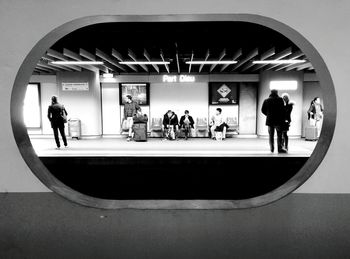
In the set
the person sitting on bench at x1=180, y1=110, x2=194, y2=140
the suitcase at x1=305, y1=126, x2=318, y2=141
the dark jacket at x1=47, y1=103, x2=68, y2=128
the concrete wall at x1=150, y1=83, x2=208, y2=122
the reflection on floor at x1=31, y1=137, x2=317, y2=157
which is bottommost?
the reflection on floor at x1=31, y1=137, x2=317, y2=157

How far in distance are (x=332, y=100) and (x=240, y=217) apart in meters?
1.25

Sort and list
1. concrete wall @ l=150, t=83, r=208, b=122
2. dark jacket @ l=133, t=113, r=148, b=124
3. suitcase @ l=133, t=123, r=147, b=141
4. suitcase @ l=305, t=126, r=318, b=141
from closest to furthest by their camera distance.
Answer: dark jacket @ l=133, t=113, r=148, b=124 < suitcase @ l=133, t=123, r=147, b=141 < suitcase @ l=305, t=126, r=318, b=141 < concrete wall @ l=150, t=83, r=208, b=122

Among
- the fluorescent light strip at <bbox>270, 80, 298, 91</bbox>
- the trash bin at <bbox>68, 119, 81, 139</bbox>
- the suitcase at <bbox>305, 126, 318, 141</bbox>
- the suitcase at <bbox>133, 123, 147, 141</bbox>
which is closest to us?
the suitcase at <bbox>133, 123, 147, 141</bbox>

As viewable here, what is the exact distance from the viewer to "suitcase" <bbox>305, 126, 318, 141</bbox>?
41.5 feet

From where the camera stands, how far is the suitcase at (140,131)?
40.6 ft

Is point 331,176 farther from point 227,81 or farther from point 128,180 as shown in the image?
point 227,81

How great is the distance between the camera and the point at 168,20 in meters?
2.40

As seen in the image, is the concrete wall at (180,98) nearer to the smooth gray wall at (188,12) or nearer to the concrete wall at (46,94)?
the concrete wall at (46,94)

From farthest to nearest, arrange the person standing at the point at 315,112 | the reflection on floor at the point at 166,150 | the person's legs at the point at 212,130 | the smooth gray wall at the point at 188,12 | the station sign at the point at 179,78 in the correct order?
1. the station sign at the point at 179,78
2. the person's legs at the point at 212,130
3. the person standing at the point at 315,112
4. the reflection on floor at the point at 166,150
5. the smooth gray wall at the point at 188,12

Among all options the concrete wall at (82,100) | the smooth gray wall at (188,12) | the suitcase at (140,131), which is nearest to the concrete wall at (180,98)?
the suitcase at (140,131)

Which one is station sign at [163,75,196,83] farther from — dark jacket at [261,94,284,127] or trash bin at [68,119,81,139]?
dark jacket at [261,94,284,127]

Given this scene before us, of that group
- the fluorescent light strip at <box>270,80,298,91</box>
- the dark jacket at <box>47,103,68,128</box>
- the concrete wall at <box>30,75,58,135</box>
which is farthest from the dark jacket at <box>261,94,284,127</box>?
the concrete wall at <box>30,75,58,135</box>

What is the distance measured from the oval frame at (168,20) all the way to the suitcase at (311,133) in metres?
11.2

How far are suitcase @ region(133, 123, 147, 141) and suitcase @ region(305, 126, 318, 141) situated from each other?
7.26m
